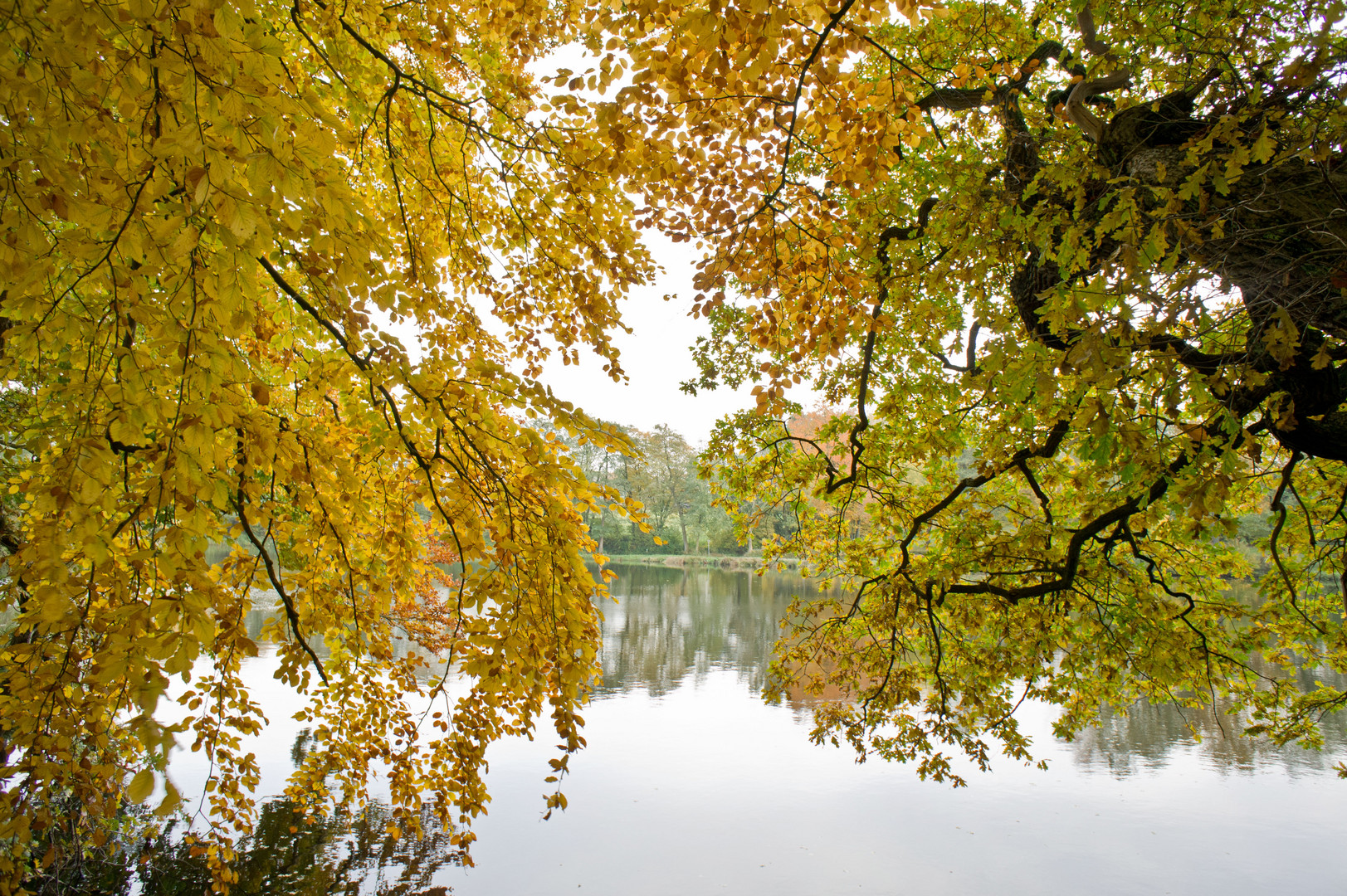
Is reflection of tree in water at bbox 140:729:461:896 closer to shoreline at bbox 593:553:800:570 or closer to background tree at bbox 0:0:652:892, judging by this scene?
background tree at bbox 0:0:652:892

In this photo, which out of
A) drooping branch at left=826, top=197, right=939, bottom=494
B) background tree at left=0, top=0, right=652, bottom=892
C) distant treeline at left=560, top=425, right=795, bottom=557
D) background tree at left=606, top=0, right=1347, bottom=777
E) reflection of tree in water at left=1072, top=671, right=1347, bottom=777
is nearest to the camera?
background tree at left=0, top=0, right=652, bottom=892

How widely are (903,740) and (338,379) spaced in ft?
14.7

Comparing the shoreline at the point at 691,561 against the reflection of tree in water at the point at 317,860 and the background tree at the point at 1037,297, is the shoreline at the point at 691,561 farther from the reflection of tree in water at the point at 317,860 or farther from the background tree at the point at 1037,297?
the background tree at the point at 1037,297

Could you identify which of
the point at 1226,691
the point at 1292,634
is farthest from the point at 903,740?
the point at 1292,634

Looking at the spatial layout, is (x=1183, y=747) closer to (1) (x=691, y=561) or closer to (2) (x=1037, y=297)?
(2) (x=1037, y=297)

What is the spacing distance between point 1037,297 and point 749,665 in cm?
1115

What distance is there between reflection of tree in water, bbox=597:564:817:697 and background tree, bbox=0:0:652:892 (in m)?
5.72

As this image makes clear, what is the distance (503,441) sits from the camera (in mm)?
1969

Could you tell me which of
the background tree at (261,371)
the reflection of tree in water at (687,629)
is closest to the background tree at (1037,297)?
the background tree at (261,371)

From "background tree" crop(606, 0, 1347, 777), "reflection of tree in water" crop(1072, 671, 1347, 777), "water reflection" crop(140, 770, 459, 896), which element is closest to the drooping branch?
"background tree" crop(606, 0, 1347, 777)

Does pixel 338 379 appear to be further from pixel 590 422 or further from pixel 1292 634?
pixel 1292 634

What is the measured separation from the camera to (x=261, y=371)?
3992 mm

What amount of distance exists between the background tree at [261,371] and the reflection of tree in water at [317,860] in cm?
156

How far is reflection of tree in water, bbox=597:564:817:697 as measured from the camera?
465 inches
